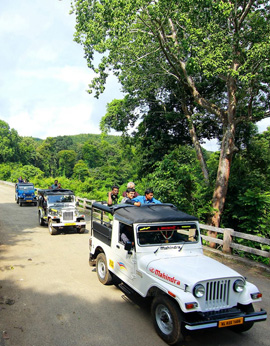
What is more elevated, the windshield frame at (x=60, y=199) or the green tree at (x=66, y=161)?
the green tree at (x=66, y=161)

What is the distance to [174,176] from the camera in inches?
536

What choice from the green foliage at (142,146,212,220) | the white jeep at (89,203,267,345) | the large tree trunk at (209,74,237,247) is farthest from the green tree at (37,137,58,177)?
the white jeep at (89,203,267,345)

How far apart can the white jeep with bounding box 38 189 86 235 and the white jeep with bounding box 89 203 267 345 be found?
19.6ft

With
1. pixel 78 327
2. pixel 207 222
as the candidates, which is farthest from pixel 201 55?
pixel 78 327

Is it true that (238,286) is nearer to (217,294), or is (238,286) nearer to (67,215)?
(217,294)

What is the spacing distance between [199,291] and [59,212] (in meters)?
9.75

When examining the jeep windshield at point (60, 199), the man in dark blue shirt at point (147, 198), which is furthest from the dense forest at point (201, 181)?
the man in dark blue shirt at point (147, 198)

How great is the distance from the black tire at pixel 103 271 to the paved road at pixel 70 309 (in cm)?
15

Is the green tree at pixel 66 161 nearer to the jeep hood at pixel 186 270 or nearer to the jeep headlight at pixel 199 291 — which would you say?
the jeep hood at pixel 186 270

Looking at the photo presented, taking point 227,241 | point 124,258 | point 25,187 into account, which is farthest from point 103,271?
point 25,187

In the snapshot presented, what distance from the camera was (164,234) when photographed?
5973 mm

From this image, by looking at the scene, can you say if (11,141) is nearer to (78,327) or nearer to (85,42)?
(85,42)

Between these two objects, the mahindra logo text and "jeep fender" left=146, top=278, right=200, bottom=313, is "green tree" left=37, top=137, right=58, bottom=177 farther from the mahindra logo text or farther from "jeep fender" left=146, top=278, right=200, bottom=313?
"jeep fender" left=146, top=278, right=200, bottom=313

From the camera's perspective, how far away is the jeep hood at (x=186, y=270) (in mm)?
4633
